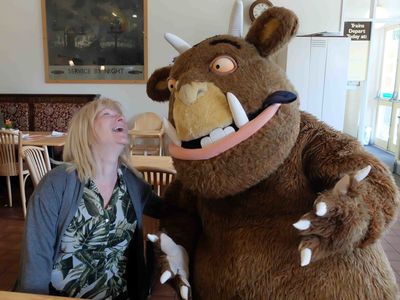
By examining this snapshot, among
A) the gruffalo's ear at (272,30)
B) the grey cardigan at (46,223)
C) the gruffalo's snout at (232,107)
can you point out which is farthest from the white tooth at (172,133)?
the grey cardigan at (46,223)

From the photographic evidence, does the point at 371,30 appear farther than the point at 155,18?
Yes

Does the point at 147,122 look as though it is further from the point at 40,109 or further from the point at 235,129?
the point at 235,129

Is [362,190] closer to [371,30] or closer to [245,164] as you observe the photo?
[245,164]

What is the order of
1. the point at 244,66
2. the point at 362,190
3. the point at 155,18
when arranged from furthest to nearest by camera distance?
the point at 155,18 → the point at 244,66 → the point at 362,190

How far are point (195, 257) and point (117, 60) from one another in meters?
4.35

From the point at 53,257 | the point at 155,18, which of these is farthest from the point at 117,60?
the point at 53,257

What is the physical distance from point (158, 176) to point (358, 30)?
4413mm

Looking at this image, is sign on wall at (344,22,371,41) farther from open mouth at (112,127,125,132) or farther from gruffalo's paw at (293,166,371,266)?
gruffalo's paw at (293,166,371,266)

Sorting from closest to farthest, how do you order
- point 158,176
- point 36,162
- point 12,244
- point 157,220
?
1. point 157,220
2. point 158,176
3. point 36,162
4. point 12,244

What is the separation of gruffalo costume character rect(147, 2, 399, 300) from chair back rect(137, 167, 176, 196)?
3.04ft

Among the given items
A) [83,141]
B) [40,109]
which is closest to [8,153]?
[40,109]

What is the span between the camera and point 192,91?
794 mm

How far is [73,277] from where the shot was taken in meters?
1.18

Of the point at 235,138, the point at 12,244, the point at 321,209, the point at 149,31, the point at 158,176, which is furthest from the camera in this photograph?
the point at 149,31
